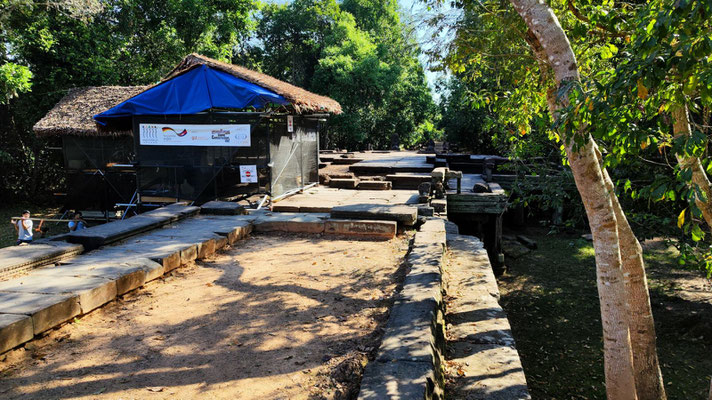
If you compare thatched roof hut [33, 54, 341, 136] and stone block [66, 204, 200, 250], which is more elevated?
thatched roof hut [33, 54, 341, 136]

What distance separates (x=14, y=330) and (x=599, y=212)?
4509 mm

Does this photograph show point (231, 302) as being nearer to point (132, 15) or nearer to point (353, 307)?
point (353, 307)

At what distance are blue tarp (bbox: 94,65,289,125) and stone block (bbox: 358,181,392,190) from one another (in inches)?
142

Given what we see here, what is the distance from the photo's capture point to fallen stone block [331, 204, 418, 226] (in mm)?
7238

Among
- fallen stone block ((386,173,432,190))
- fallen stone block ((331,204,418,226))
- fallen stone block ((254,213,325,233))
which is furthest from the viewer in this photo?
fallen stone block ((386,173,432,190))

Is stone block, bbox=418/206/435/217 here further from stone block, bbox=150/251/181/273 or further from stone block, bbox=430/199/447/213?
stone block, bbox=150/251/181/273

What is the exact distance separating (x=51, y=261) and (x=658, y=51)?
5444 millimetres

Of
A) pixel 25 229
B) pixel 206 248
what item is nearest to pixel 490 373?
pixel 206 248

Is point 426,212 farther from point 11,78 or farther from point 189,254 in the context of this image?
point 11,78

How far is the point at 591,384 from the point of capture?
6.64 meters

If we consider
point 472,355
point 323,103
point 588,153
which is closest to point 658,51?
point 588,153

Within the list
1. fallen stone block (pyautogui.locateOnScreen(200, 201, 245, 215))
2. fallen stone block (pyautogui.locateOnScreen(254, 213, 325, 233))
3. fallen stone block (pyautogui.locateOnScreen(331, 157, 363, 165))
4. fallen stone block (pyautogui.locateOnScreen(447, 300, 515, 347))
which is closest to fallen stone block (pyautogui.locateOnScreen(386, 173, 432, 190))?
fallen stone block (pyautogui.locateOnScreen(331, 157, 363, 165))

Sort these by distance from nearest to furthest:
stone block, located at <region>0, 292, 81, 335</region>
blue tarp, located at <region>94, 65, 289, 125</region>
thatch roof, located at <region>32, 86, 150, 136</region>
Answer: stone block, located at <region>0, 292, 81, 335</region>, blue tarp, located at <region>94, 65, 289, 125</region>, thatch roof, located at <region>32, 86, 150, 136</region>

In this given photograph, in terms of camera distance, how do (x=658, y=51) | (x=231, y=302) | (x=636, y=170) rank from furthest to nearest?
(x=636, y=170), (x=231, y=302), (x=658, y=51)
